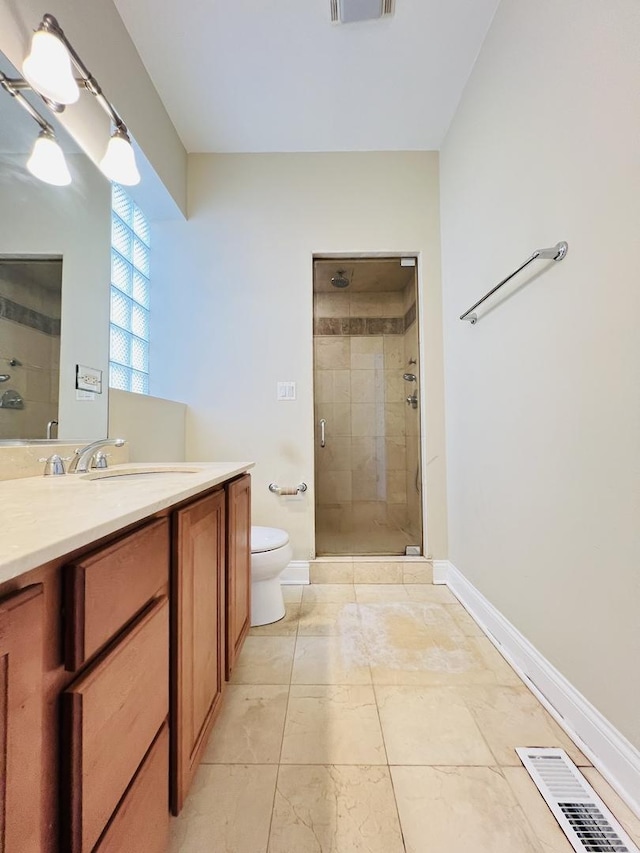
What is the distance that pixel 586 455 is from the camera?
1.05 metres

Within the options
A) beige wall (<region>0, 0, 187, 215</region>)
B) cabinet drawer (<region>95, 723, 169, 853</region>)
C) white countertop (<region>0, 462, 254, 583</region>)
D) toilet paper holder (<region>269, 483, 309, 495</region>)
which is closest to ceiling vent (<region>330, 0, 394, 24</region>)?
beige wall (<region>0, 0, 187, 215</region>)

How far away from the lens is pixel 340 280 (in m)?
2.53

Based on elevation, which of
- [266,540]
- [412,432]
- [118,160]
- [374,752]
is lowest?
[374,752]

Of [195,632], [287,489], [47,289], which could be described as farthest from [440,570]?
[47,289]

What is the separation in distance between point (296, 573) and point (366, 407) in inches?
50.2

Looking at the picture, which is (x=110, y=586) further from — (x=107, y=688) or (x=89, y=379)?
(x=89, y=379)

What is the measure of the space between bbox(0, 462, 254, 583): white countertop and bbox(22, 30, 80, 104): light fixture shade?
1152 millimetres

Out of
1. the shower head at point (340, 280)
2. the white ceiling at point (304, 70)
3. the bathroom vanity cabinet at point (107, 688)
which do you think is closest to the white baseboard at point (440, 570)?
the bathroom vanity cabinet at point (107, 688)

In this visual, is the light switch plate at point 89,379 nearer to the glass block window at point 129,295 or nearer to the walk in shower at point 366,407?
the glass block window at point 129,295

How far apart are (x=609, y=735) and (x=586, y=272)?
4.09 ft

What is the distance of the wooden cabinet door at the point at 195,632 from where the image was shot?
0.75 m

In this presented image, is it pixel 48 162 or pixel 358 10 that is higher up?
pixel 358 10

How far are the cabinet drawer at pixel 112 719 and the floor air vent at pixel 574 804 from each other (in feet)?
3.11

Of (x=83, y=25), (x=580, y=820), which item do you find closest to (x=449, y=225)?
(x=83, y=25)
